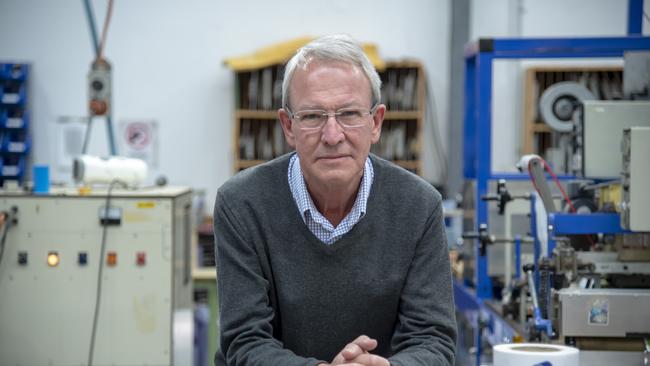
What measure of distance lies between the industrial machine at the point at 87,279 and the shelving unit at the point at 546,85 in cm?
431

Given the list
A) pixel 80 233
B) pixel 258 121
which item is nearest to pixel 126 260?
pixel 80 233

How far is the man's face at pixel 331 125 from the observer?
1.77 m

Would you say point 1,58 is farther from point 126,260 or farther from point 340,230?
point 340,230

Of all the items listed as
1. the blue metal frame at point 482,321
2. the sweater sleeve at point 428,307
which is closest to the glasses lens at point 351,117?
the sweater sleeve at point 428,307

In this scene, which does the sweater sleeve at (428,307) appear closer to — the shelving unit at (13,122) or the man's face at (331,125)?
the man's face at (331,125)

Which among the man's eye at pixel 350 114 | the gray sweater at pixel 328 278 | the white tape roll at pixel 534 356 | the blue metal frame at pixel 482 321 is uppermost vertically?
the man's eye at pixel 350 114

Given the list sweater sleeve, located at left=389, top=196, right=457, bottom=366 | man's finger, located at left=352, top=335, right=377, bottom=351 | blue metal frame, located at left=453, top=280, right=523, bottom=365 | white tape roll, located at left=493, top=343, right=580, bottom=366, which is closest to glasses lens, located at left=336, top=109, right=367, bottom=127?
Answer: sweater sleeve, located at left=389, top=196, right=457, bottom=366

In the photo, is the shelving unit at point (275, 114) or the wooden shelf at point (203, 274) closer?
the wooden shelf at point (203, 274)

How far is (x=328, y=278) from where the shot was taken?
1.84 m

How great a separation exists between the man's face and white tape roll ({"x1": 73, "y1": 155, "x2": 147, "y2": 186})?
2.17 meters

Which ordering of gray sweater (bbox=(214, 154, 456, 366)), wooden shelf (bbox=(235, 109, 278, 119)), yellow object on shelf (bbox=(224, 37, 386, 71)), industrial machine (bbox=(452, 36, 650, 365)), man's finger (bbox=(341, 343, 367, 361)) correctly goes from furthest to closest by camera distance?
wooden shelf (bbox=(235, 109, 278, 119)) → yellow object on shelf (bbox=(224, 37, 386, 71)) → industrial machine (bbox=(452, 36, 650, 365)) → gray sweater (bbox=(214, 154, 456, 366)) → man's finger (bbox=(341, 343, 367, 361))

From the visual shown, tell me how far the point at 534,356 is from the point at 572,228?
4.22ft

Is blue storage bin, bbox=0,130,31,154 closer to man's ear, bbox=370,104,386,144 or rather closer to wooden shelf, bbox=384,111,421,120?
wooden shelf, bbox=384,111,421,120

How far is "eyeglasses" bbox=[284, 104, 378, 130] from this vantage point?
177 cm
